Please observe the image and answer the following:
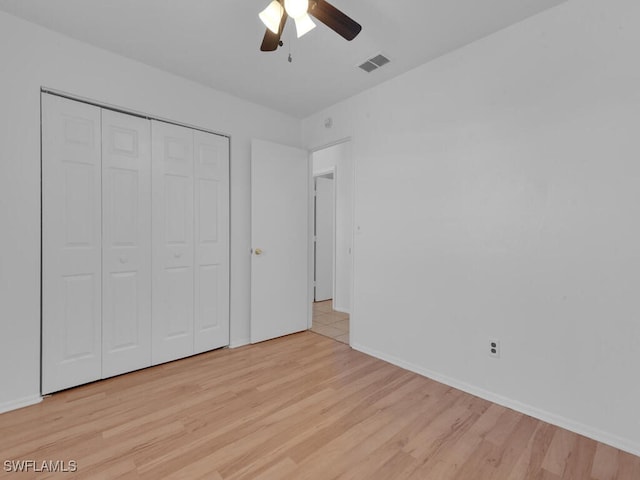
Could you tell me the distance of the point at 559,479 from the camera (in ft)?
4.69

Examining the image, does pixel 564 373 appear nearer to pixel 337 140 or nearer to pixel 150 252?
pixel 337 140

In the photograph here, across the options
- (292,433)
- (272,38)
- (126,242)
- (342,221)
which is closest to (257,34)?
(272,38)

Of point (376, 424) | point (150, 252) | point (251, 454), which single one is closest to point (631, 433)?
point (376, 424)

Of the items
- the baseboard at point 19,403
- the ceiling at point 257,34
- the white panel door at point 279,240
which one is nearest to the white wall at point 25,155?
the baseboard at point 19,403

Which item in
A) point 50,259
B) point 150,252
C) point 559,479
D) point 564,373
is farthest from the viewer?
point 150,252

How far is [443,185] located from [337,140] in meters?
1.33

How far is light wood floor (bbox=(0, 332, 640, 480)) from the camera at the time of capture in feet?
4.87

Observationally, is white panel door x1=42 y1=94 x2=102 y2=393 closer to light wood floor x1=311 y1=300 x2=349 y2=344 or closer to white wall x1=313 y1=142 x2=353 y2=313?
light wood floor x1=311 y1=300 x2=349 y2=344

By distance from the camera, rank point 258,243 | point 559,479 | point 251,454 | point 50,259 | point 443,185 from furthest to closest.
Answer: point 258,243 → point 443,185 → point 50,259 → point 251,454 → point 559,479

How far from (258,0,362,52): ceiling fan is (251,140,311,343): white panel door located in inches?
63.2

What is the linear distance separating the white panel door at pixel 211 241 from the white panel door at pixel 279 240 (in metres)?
0.28

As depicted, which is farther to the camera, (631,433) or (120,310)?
(120,310)

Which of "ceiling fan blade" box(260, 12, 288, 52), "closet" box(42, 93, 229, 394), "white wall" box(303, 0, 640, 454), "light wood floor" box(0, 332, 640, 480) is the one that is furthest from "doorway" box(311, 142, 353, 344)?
"ceiling fan blade" box(260, 12, 288, 52)

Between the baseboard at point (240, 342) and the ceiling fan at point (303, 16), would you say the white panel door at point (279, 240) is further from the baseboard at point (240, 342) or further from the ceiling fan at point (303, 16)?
the ceiling fan at point (303, 16)
